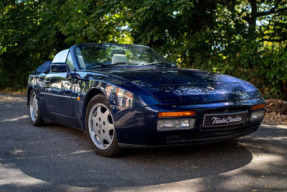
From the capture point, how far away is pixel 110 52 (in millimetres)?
5160

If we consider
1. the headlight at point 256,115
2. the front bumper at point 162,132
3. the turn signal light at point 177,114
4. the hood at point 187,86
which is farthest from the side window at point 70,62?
the headlight at point 256,115

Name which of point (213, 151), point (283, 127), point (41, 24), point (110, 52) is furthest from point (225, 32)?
point (41, 24)

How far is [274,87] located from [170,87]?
5.00m

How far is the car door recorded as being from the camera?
4867 mm

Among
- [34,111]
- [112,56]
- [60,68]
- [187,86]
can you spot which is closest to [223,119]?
[187,86]

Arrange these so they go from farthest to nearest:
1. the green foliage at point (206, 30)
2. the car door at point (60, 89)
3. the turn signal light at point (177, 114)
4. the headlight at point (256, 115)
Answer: the green foliage at point (206, 30) < the car door at point (60, 89) < the headlight at point (256, 115) < the turn signal light at point (177, 114)

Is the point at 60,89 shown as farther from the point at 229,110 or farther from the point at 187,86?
the point at 229,110

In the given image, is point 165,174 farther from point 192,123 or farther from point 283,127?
point 283,127

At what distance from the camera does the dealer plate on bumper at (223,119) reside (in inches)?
141

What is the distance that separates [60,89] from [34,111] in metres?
1.67

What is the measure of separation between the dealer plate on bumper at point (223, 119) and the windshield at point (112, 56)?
1.73 m

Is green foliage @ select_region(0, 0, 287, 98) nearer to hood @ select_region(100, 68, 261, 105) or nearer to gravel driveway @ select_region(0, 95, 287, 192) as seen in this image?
gravel driveway @ select_region(0, 95, 287, 192)

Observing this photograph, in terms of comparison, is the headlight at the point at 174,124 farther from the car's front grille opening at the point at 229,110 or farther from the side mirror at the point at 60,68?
the side mirror at the point at 60,68

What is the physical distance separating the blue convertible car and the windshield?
0.5 inches
